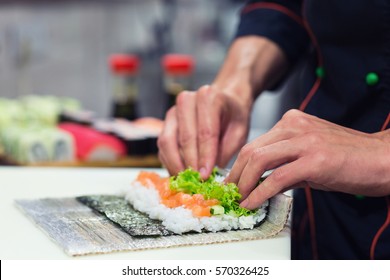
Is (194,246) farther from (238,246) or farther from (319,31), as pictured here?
(319,31)

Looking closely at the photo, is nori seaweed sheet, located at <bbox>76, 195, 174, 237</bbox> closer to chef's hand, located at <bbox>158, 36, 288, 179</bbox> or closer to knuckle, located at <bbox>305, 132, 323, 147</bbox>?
chef's hand, located at <bbox>158, 36, 288, 179</bbox>

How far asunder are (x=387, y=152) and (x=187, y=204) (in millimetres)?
328

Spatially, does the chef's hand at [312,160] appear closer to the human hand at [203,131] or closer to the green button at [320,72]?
the human hand at [203,131]

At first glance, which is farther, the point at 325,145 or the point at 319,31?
the point at 319,31

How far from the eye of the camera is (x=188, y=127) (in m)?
1.45

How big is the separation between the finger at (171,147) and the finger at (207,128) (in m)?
0.05

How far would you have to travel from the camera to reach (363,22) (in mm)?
1448

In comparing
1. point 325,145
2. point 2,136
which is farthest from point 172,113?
point 2,136

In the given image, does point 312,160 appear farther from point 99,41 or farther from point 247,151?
point 99,41

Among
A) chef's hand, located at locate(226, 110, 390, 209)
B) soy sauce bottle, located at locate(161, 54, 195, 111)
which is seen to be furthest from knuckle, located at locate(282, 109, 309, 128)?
soy sauce bottle, located at locate(161, 54, 195, 111)

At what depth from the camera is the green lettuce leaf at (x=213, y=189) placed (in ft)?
3.86

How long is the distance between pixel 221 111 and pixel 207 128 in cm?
9

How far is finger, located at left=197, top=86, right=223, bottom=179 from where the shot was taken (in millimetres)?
1374

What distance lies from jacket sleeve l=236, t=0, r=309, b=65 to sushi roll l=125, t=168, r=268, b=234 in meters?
0.62
